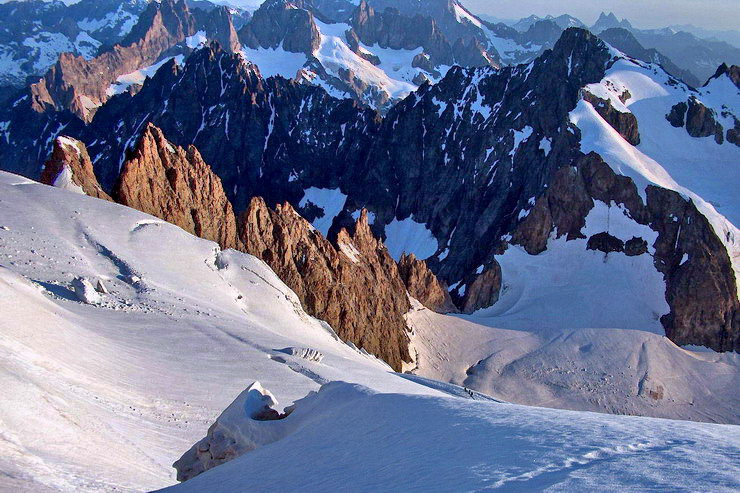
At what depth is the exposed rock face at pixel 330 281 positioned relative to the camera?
5916 cm

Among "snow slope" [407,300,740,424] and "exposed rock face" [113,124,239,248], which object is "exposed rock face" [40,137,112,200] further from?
"snow slope" [407,300,740,424]

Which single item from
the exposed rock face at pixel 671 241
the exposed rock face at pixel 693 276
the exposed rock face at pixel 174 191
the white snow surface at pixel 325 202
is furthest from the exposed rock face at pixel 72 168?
the white snow surface at pixel 325 202

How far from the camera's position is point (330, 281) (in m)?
61.0

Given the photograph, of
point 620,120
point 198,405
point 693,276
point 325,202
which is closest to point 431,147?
point 325,202

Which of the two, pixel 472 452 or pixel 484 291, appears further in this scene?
pixel 484 291

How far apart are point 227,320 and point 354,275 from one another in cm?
3216

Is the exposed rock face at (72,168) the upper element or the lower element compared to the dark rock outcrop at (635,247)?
lower

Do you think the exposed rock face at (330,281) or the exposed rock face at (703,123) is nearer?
the exposed rock face at (330,281)

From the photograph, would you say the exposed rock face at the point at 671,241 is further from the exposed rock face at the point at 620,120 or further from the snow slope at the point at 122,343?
the snow slope at the point at 122,343

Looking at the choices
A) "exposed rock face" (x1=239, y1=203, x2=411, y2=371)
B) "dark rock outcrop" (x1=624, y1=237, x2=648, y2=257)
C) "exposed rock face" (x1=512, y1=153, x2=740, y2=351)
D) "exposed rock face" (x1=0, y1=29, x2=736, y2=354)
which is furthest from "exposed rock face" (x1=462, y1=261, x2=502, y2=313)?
"exposed rock face" (x1=239, y1=203, x2=411, y2=371)

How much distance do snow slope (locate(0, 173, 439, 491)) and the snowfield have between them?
8cm

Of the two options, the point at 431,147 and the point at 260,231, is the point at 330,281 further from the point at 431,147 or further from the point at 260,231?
the point at 431,147

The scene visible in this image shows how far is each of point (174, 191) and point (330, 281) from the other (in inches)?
605

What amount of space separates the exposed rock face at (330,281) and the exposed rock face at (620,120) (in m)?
47.5
